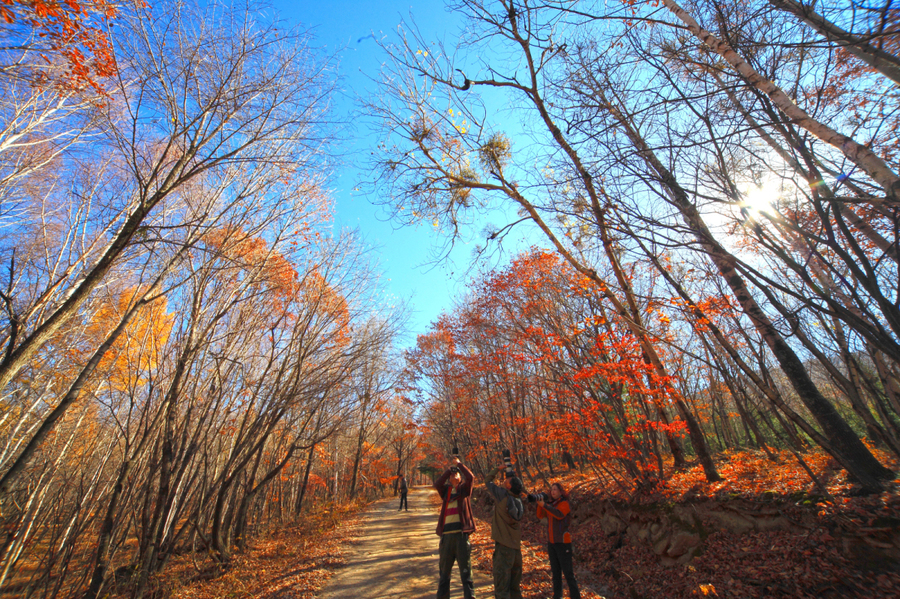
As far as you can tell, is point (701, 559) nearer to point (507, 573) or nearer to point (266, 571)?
point (507, 573)

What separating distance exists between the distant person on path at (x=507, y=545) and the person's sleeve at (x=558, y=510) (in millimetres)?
758

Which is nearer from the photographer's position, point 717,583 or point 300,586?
point 717,583

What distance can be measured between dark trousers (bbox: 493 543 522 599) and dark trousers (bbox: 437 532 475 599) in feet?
1.12

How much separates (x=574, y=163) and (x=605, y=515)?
7779 millimetres

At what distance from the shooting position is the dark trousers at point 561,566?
4.15 meters

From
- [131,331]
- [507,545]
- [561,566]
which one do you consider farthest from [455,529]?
[131,331]

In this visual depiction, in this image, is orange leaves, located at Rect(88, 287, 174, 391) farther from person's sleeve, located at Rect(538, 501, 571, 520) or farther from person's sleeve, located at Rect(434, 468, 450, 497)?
person's sleeve, located at Rect(538, 501, 571, 520)

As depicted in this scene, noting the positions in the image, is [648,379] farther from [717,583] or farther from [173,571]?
[173,571]

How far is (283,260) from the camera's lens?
261 inches

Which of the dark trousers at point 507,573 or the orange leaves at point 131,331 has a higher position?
the orange leaves at point 131,331

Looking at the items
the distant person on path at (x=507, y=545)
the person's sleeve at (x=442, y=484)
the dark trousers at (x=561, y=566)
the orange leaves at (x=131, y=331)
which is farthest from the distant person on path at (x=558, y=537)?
the orange leaves at (x=131, y=331)

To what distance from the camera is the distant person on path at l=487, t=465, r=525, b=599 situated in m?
3.78

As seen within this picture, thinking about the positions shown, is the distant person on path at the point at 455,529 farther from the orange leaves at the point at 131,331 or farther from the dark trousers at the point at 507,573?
the orange leaves at the point at 131,331

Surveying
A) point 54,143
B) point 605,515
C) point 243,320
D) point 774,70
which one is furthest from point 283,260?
point 605,515
